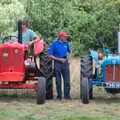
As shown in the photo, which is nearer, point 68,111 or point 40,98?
point 68,111

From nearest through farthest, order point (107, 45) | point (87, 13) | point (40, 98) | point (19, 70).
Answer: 1. point (40, 98)
2. point (19, 70)
3. point (107, 45)
4. point (87, 13)

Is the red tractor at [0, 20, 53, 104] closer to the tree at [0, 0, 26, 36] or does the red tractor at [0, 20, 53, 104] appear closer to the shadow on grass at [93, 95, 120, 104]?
the shadow on grass at [93, 95, 120, 104]

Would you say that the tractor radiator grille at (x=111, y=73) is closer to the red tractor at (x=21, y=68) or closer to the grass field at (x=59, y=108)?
the grass field at (x=59, y=108)

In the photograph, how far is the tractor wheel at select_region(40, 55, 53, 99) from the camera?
12.0 m

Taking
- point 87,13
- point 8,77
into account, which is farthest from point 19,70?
point 87,13

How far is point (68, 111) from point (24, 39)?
309 cm

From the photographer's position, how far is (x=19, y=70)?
463 inches

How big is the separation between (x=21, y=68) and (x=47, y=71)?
0.63 meters

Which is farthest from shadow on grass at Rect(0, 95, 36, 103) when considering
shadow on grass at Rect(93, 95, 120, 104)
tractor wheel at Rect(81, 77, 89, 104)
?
shadow on grass at Rect(93, 95, 120, 104)

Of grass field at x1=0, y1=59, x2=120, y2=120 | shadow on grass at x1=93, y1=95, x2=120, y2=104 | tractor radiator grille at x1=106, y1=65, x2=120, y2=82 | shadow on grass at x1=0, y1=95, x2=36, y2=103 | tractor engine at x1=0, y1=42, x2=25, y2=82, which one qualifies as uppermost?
tractor engine at x1=0, y1=42, x2=25, y2=82

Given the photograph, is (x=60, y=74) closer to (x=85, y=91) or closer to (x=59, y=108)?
(x=85, y=91)

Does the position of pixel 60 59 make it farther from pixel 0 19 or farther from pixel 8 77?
pixel 0 19

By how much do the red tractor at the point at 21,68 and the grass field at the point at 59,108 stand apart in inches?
15.3

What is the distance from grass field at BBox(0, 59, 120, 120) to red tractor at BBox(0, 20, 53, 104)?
1.28ft
